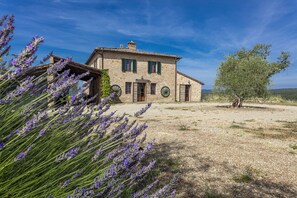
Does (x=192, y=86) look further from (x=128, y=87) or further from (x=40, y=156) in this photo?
(x=40, y=156)

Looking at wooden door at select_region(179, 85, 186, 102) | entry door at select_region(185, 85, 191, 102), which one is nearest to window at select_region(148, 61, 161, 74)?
wooden door at select_region(179, 85, 186, 102)

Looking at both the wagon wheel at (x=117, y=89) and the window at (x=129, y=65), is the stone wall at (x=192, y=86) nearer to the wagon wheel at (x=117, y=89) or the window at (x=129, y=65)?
the window at (x=129, y=65)

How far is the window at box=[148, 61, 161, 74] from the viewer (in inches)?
915

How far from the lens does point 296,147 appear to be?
461cm

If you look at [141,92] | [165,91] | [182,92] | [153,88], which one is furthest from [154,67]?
[182,92]

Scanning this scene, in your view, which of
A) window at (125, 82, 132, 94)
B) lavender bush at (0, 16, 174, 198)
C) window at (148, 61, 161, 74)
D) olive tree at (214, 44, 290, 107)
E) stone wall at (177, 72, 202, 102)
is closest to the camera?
lavender bush at (0, 16, 174, 198)

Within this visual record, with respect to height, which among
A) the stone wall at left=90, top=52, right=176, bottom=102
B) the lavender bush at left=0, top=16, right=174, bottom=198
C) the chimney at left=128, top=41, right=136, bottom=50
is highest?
the chimney at left=128, top=41, right=136, bottom=50

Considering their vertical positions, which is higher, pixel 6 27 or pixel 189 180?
pixel 6 27

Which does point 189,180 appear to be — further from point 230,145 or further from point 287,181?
point 230,145

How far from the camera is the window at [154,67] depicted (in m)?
23.2

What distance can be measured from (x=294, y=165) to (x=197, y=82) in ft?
76.8

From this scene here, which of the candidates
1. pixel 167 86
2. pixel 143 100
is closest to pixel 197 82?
pixel 167 86

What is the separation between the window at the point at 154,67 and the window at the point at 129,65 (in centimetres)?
181

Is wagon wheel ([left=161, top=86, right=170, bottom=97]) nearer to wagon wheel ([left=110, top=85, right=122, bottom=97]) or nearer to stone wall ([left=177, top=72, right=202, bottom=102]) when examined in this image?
stone wall ([left=177, top=72, right=202, bottom=102])
